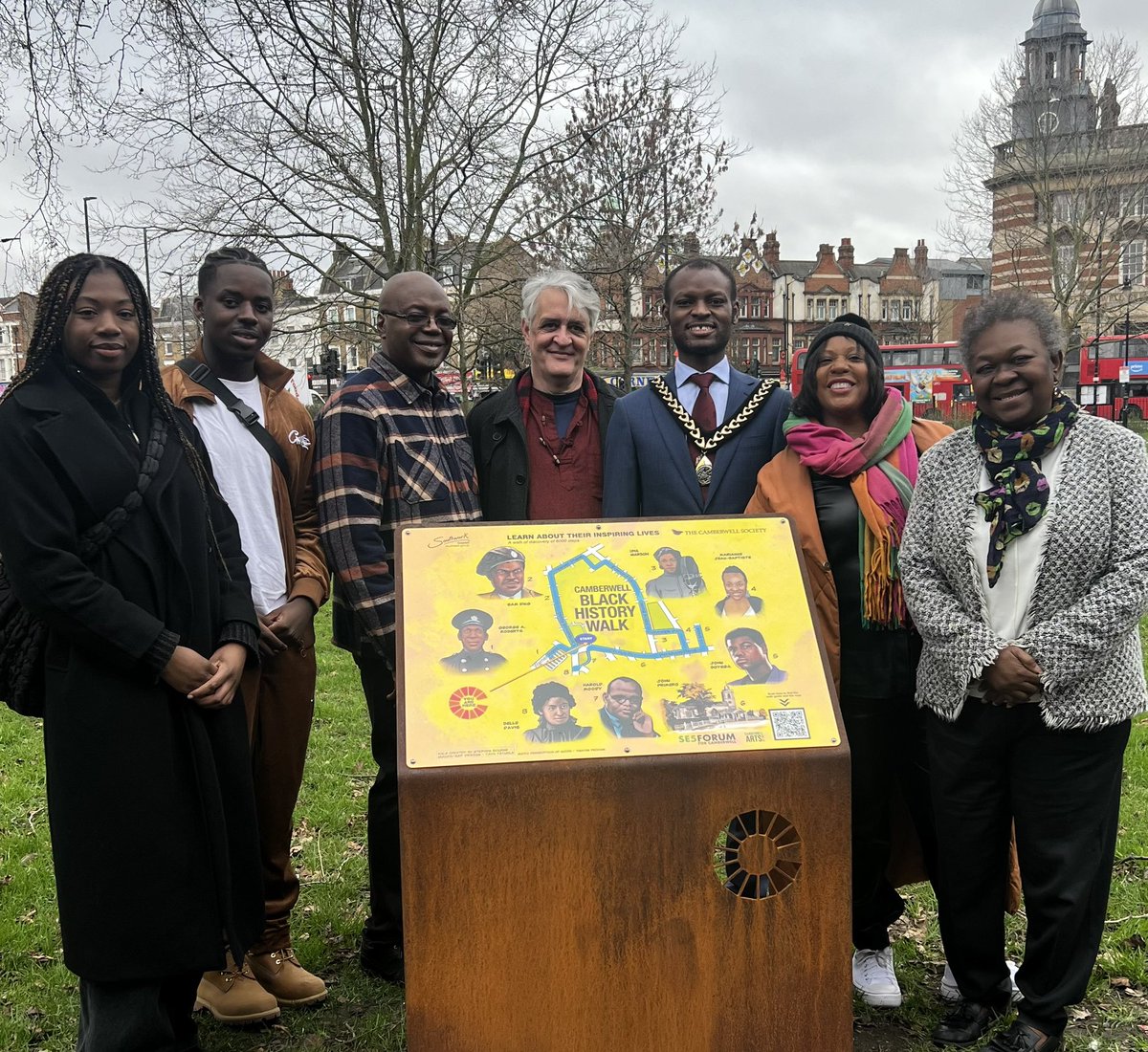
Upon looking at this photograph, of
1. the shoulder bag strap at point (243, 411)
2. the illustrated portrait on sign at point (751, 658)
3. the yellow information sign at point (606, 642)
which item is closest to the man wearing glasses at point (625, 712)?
the yellow information sign at point (606, 642)

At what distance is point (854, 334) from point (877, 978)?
2145mm

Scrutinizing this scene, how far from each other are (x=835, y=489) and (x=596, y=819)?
1391 mm

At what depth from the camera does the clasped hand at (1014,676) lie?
2.71 m

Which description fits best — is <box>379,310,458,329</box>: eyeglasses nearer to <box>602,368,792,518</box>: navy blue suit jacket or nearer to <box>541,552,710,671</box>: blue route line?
<box>602,368,792,518</box>: navy blue suit jacket

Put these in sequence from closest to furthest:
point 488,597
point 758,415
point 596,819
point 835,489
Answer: point 596,819 < point 488,597 < point 835,489 < point 758,415

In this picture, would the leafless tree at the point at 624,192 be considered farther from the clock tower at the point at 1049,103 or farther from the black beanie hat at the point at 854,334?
the clock tower at the point at 1049,103

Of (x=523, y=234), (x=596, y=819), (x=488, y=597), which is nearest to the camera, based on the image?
(x=596, y=819)

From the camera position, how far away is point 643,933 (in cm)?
240

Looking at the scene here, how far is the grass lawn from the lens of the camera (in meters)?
3.26

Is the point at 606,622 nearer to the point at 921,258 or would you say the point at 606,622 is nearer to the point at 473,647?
the point at 473,647

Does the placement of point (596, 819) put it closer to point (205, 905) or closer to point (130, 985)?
point (205, 905)

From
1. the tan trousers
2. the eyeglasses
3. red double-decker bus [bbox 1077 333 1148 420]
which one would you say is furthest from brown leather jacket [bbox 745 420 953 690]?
red double-decker bus [bbox 1077 333 1148 420]

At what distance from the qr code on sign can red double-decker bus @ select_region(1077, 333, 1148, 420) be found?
27572 millimetres

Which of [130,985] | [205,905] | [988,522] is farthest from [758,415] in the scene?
[130,985]
